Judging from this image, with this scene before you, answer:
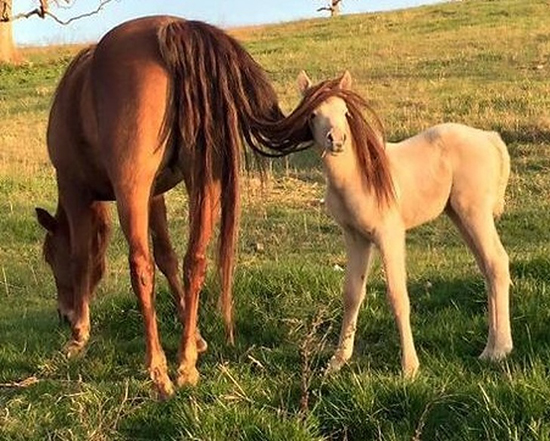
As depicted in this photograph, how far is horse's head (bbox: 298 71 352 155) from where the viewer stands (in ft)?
14.8

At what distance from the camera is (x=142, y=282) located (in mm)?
4855

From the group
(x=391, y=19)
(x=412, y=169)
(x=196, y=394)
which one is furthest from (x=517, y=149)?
(x=391, y=19)

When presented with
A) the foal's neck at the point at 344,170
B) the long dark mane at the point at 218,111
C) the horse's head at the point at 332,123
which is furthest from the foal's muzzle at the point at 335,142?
the long dark mane at the point at 218,111

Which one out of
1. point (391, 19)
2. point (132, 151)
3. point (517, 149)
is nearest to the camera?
point (132, 151)

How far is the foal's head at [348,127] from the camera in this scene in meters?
4.58

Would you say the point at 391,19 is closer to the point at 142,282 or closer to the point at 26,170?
the point at 26,170

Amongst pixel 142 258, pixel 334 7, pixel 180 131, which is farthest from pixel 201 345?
pixel 334 7

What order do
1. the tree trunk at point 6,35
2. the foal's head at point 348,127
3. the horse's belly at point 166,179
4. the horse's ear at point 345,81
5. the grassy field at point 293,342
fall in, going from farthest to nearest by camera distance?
the tree trunk at point 6,35, the horse's belly at point 166,179, the horse's ear at point 345,81, the foal's head at point 348,127, the grassy field at point 293,342

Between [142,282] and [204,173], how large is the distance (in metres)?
0.68

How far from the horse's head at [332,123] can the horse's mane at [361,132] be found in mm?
23

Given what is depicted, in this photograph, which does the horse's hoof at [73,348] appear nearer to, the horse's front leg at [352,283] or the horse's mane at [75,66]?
the horse's mane at [75,66]

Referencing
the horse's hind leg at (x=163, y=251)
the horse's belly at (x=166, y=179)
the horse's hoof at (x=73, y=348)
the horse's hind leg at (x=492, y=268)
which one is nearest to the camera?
the horse's hind leg at (x=492, y=268)

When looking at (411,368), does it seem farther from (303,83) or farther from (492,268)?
(303,83)

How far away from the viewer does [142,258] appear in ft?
15.9
